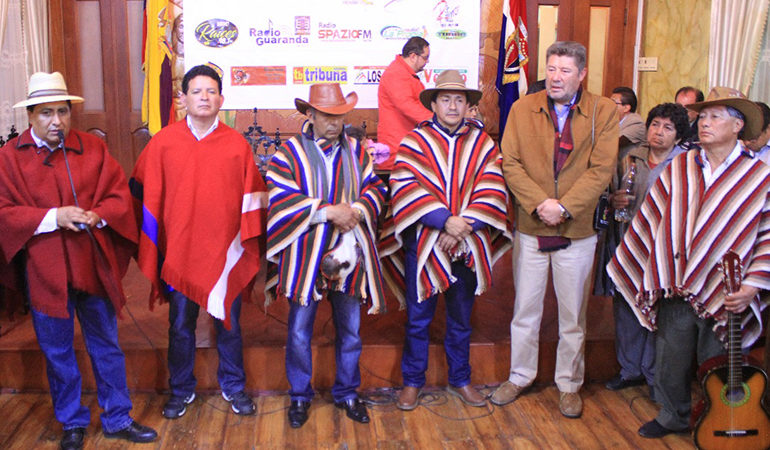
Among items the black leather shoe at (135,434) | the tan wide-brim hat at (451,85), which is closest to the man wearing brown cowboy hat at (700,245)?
the tan wide-brim hat at (451,85)

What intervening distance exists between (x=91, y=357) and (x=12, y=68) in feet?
9.21

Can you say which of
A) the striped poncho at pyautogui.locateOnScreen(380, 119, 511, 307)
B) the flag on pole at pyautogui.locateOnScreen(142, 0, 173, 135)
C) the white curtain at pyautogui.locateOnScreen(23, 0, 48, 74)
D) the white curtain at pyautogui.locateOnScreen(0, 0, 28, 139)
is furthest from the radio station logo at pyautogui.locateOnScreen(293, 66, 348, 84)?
the striped poncho at pyautogui.locateOnScreen(380, 119, 511, 307)

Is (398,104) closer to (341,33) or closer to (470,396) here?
(341,33)

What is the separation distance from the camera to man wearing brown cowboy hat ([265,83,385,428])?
2922 mm

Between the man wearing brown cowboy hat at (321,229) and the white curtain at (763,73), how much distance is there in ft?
10.2

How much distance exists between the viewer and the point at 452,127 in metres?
3.10

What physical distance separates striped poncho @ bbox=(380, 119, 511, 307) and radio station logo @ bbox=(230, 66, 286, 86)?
10.9 feet

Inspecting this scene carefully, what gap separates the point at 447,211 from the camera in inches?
118

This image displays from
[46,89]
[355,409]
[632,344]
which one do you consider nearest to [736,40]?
[632,344]

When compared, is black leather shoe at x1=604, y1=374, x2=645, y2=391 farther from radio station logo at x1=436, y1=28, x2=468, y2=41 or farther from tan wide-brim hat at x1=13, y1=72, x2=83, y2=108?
radio station logo at x1=436, y1=28, x2=468, y2=41

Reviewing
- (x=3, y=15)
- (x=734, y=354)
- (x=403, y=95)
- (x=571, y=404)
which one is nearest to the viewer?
(x=734, y=354)

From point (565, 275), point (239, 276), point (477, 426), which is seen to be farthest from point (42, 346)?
point (565, 275)

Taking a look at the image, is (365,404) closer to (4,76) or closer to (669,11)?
(4,76)

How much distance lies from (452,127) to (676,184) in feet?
3.12
